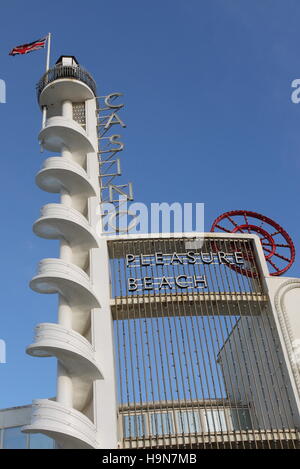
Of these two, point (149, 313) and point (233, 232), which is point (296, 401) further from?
point (233, 232)

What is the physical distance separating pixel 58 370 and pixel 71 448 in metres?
3.58

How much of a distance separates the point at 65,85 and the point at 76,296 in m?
17.6

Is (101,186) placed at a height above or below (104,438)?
above

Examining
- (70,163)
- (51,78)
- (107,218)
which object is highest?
(51,78)

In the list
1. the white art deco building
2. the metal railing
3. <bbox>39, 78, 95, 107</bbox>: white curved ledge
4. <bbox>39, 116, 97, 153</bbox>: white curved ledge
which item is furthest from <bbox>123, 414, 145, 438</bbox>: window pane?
the metal railing

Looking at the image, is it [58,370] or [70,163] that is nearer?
[58,370]

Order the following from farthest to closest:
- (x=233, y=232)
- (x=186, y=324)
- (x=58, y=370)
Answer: (x=233, y=232) → (x=186, y=324) → (x=58, y=370)

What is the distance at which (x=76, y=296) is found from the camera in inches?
1010

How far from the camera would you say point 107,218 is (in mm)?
29797

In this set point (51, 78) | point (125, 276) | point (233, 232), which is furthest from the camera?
point (51, 78)

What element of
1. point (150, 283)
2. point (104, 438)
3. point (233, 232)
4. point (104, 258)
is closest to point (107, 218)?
point (104, 258)

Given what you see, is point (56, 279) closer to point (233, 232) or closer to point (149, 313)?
point (149, 313)

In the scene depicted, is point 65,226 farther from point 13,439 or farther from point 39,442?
point 13,439

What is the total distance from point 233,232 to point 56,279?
40.3 feet
